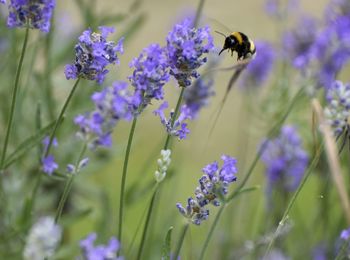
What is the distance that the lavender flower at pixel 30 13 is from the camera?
3.67 feet

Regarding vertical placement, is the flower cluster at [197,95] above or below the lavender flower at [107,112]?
above

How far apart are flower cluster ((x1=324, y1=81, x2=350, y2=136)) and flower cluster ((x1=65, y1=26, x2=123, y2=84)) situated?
16.2 inches

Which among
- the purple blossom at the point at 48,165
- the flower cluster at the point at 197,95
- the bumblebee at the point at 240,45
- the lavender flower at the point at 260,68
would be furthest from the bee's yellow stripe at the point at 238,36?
the lavender flower at the point at 260,68

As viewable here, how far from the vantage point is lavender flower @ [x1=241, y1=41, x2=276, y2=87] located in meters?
2.40

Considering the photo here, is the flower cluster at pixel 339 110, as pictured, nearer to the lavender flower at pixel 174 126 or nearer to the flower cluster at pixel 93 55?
the lavender flower at pixel 174 126

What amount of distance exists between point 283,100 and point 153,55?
3.59 ft

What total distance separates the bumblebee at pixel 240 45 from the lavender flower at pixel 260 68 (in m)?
0.99

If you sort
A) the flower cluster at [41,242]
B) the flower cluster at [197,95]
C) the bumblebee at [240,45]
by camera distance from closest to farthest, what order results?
the flower cluster at [41,242] < the bumblebee at [240,45] < the flower cluster at [197,95]

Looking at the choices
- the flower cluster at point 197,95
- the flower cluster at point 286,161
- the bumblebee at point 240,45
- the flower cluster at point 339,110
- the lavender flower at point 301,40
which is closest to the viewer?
the flower cluster at point 339,110

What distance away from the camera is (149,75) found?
1.02 metres

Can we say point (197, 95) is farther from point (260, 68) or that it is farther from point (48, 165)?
point (260, 68)

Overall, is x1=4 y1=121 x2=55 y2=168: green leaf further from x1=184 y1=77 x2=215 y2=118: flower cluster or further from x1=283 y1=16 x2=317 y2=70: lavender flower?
x1=283 y1=16 x2=317 y2=70: lavender flower

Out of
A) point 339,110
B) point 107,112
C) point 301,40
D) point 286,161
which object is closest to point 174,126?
point 107,112

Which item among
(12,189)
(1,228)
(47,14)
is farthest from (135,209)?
(47,14)
